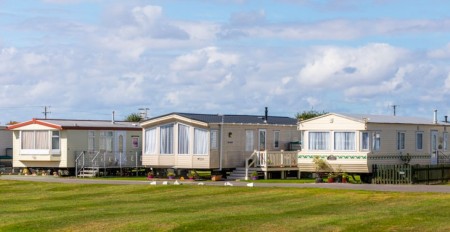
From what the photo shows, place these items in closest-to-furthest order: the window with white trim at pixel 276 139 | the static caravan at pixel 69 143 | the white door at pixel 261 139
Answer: the white door at pixel 261 139
the window with white trim at pixel 276 139
the static caravan at pixel 69 143

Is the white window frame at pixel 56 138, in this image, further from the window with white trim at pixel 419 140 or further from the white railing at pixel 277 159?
the window with white trim at pixel 419 140

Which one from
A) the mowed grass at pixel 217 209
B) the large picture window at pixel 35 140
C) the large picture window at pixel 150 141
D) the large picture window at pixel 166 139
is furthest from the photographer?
the large picture window at pixel 35 140

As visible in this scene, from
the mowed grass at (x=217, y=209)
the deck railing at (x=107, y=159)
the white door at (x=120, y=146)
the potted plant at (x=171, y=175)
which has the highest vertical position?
the white door at (x=120, y=146)

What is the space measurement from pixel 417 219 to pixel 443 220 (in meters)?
0.69

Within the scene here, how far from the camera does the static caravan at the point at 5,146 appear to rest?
6038 centimetres

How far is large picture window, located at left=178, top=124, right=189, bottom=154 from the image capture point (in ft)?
163

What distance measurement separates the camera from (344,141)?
44.5 meters

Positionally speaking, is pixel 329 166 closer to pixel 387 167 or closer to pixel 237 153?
pixel 387 167

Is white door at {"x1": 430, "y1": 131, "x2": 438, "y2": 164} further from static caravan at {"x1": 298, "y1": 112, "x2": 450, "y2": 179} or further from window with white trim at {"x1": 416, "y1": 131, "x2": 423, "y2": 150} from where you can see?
window with white trim at {"x1": 416, "y1": 131, "x2": 423, "y2": 150}

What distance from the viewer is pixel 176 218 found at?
964 inches

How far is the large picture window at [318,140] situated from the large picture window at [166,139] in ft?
28.5

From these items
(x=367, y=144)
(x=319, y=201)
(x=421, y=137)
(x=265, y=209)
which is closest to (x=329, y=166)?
(x=367, y=144)

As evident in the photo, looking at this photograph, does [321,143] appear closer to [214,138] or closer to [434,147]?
[214,138]

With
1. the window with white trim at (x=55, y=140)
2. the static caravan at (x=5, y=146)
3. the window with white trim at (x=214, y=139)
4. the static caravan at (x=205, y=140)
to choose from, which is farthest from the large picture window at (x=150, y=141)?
the static caravan at (x=5, y=146)
